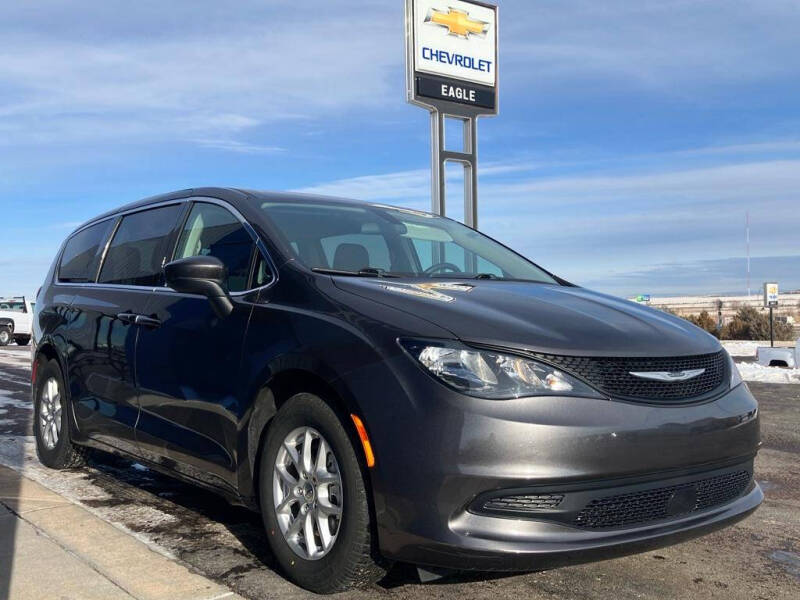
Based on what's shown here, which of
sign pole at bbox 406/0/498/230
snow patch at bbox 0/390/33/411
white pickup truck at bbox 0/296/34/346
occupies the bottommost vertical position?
white pickup truck at bbox 0/296/34/346

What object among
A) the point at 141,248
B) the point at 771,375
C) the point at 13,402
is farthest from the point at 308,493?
the point at 771,375

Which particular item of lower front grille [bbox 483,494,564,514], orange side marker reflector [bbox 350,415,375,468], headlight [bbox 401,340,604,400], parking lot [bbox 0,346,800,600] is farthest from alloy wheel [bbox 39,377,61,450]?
lower front grille [bbox 483,494,564,514]

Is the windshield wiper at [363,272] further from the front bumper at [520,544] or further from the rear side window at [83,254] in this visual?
the rear side window at [83,254]

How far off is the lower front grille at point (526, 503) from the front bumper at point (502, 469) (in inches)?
1.0

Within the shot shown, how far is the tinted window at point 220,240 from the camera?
392 cm

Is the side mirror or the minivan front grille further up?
the side mirror

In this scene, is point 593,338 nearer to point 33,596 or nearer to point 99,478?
point 33,596

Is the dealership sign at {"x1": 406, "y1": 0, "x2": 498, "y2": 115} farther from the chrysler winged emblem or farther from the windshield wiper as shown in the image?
the chrysler winged emblem

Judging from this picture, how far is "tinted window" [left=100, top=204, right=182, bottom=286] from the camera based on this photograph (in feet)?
15.2

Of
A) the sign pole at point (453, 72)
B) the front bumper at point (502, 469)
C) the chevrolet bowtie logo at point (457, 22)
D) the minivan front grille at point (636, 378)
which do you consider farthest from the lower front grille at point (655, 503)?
the chevrolet bowtie logo at point (457, 22)

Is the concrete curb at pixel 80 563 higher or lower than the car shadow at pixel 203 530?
higher

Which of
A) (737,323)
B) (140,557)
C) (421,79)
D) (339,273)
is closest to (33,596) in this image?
(140,557)

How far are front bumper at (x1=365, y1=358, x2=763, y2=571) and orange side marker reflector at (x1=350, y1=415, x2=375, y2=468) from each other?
0.03 meters

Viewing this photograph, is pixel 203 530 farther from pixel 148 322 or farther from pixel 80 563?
pixel 148 322
